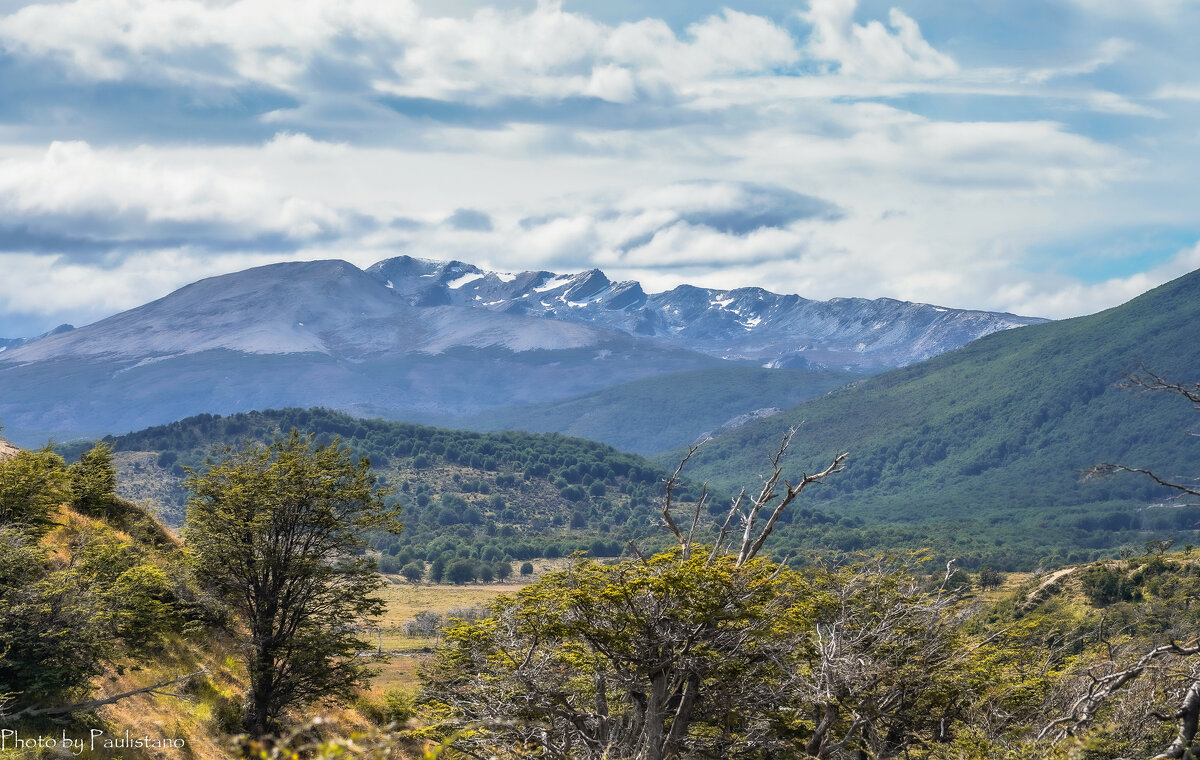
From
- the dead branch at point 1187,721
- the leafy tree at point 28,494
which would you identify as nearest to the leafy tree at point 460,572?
the leafy tree at point 28,494

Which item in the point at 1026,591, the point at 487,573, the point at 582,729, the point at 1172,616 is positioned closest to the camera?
the point at 582,729

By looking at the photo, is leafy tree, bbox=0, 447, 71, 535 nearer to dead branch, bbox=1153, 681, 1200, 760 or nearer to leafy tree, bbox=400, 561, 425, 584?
dead branch, bbox=1153, 681, 1200, 760

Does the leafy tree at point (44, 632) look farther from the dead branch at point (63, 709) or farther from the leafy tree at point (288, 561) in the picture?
the leafy tree at point (288, 561)

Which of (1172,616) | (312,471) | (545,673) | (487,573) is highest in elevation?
(312,471)

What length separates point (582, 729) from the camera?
2084 centimetres

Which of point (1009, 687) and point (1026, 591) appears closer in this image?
point (1009, 687)

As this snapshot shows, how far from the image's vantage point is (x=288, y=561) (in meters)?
28.7

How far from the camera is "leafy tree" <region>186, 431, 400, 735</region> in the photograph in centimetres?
2844

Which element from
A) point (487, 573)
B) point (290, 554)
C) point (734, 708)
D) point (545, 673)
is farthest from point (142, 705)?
point (487, 573)

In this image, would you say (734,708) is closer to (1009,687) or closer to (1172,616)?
(1009,687)

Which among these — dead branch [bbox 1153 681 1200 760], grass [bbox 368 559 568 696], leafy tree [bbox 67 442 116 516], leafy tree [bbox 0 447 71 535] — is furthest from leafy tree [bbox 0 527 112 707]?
dead branch [bbox 1153 681 1200 760]

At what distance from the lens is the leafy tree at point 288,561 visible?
28.4 meters

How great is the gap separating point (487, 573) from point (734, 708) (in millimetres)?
146217

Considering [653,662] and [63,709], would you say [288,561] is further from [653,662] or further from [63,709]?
[653,662]
